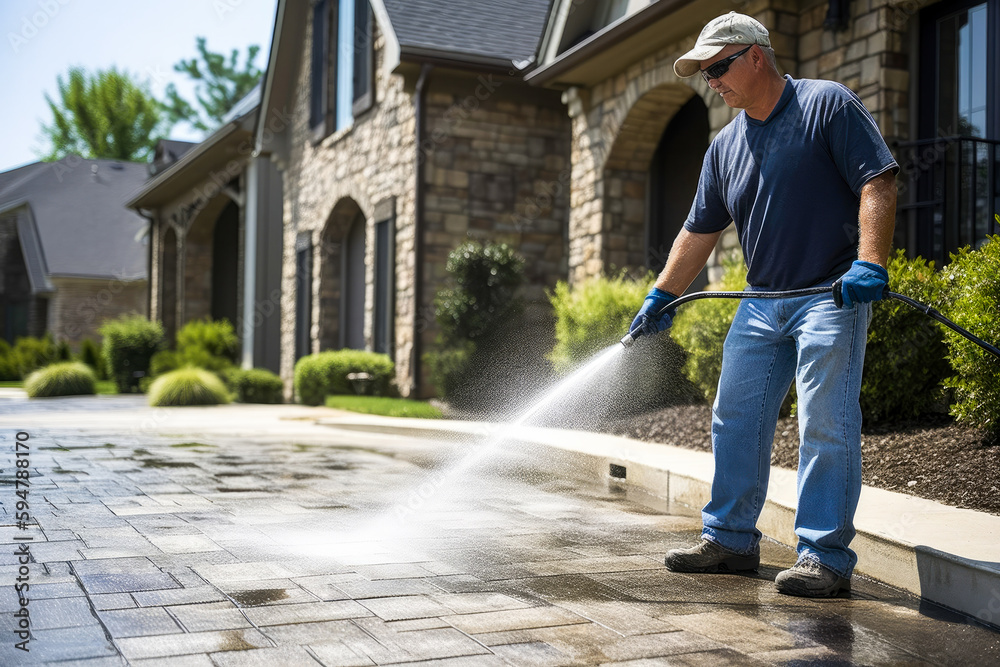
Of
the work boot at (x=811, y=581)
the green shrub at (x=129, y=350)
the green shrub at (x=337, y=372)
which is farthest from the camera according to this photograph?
the green shrub at (x=129, y=350)

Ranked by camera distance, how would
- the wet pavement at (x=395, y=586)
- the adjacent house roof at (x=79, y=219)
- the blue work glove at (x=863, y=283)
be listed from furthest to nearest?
the adjacent house roof at (x=79, y=219)
the blue work glove at (x=863, y=283)
the wet pavement at (x=395, y=586)

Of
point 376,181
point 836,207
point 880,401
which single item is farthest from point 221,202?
point 836,207

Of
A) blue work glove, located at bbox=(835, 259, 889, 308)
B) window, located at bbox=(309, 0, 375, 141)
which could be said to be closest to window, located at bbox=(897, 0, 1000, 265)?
blue work glove, located at bbox=(835, 259, 889, 308)

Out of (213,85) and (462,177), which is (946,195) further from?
(213,85)

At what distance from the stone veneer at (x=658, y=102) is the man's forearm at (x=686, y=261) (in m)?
4.12

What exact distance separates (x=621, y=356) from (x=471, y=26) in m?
6.67

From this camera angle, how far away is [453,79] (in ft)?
41.7

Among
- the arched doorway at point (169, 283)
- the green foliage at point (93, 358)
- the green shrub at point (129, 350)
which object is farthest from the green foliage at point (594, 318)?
the green foliage at point (93, 358)

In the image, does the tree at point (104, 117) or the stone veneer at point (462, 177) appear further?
the tree at point (104, 117)

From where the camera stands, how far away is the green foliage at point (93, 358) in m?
25.2

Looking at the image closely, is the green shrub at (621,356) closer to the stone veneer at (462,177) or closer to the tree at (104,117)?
the stone veneer at (462,177)

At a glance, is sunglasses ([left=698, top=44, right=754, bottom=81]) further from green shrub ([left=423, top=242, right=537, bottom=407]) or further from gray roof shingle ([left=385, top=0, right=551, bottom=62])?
gray roof shingle ([left=385, top=0, right=551, bottom=62])

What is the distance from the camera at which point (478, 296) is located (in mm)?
11180

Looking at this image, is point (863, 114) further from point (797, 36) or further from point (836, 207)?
point (797, 36)
